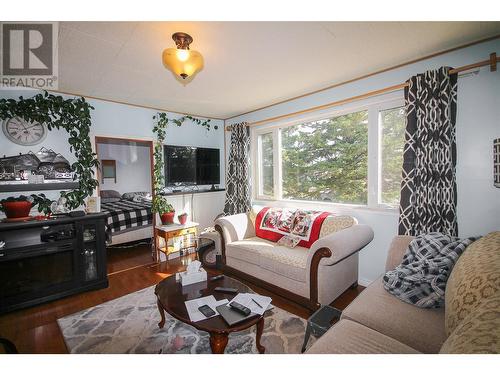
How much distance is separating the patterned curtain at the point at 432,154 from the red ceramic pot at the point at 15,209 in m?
4.11

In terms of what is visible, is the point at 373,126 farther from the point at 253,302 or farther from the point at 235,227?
the point at 253,302

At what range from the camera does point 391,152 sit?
2664 millimetres

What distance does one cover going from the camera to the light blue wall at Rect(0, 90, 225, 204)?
2784 mm

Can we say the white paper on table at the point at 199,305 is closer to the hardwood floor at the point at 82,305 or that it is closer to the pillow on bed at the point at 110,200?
the hardwood floor at the point at 82,305

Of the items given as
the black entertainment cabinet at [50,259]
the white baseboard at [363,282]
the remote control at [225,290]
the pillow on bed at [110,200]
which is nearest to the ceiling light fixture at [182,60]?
the remote control at [225,290]

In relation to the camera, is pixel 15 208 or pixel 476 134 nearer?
pixel 476 134

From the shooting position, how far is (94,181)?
127 inches

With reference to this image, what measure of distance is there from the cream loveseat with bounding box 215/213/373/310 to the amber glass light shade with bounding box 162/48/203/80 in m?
1.85

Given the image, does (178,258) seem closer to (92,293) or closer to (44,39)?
(92,293)

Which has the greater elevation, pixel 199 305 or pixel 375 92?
pixel 375 92

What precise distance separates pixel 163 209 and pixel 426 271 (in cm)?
339

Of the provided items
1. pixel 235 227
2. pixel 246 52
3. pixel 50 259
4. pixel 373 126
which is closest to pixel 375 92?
pixel 373 126

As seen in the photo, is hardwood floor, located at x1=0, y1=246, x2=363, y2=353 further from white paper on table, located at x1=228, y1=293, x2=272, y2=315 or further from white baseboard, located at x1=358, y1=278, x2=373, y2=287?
white paper on table, located at x1=228, y1=293, x2=272, y2=315
